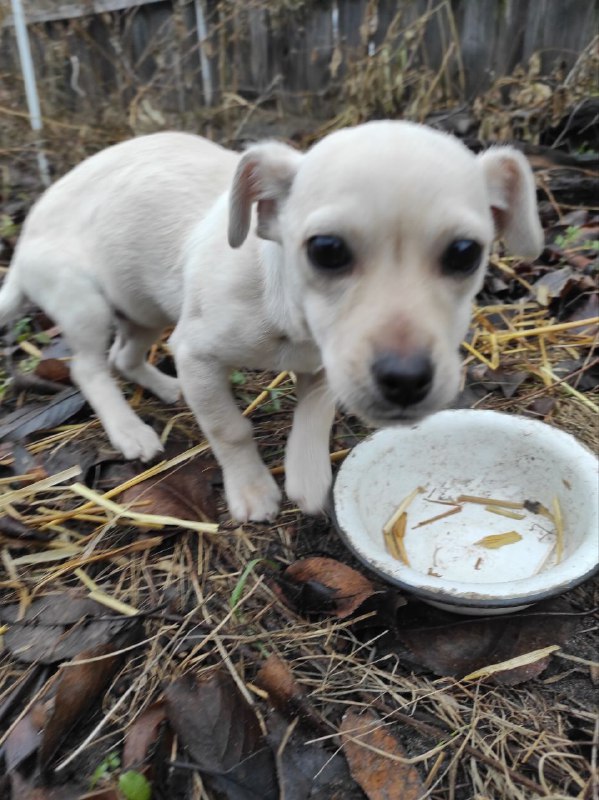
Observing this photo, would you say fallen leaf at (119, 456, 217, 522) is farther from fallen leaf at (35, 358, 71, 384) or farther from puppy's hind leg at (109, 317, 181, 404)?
fallen leaf at (35, 358, 71, 384)

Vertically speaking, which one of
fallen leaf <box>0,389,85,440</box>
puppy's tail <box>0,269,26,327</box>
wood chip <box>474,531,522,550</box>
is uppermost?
puppy's tail <box>0,269,26,327</box>

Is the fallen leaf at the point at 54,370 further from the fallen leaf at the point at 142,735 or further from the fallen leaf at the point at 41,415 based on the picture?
the fallen leaf at the point at 142,735

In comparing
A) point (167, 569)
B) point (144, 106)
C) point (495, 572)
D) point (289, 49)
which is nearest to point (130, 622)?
point (167, 569)

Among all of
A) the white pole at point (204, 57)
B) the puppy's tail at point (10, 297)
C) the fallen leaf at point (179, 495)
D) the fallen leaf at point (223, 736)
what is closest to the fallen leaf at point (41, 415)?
the puppy's tail at point (10, 297)

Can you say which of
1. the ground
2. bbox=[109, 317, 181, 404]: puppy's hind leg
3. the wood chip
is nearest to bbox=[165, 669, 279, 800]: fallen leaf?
the ground

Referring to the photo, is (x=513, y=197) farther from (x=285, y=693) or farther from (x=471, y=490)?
(x=285, y=693)

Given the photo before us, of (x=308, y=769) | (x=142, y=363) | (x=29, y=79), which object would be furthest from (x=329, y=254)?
(x=29, y=79)

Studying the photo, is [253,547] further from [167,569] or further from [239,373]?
[239,373]
